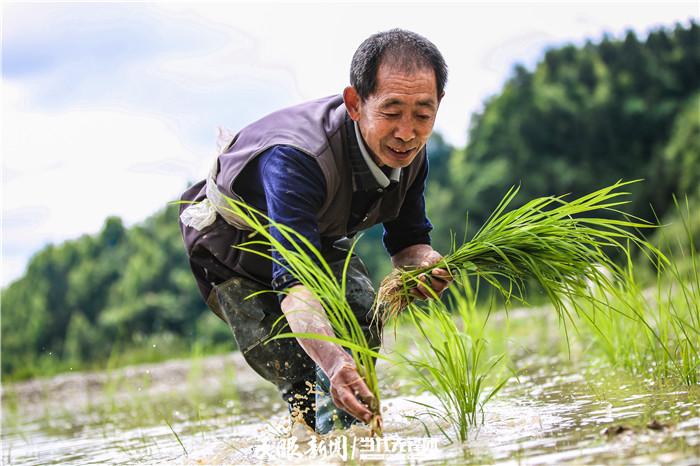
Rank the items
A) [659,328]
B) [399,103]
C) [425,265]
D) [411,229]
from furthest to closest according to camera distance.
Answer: [411,229]
[659,328]
[425,265]
[399,103]

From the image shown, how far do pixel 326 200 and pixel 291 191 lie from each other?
12.9 inches

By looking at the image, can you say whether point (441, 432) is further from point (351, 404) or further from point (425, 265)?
point (351, 404)

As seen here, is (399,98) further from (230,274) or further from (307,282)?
(230,274)

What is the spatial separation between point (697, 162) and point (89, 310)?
22.5m

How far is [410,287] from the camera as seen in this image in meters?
3.04

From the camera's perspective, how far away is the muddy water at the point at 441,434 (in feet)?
7.95

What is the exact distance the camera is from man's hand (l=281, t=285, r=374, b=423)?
8.43ft

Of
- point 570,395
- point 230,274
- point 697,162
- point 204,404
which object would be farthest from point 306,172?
point 697,162

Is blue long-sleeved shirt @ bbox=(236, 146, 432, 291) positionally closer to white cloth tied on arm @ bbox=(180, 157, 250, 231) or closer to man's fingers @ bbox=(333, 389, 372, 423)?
white cloth tied on arm @ bbox=(180, 157, 250, 231)

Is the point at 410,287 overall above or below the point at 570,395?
above

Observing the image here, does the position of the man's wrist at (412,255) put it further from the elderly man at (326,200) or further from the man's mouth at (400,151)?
the man's mouth at (400,151)

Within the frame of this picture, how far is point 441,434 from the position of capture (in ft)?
10.3

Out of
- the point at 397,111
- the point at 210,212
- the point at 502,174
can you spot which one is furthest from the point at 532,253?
the point at 502,174

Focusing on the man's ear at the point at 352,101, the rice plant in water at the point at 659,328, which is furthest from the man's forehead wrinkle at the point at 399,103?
the rice plant in water at the point at 659,328
